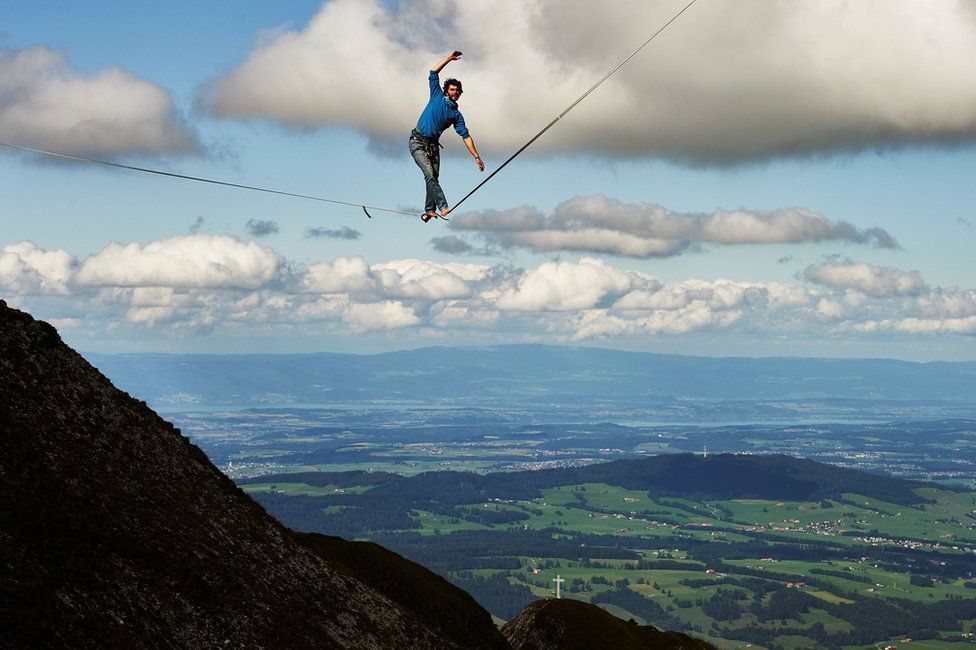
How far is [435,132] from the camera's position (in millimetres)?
34281

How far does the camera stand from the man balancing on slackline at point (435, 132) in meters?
32.9

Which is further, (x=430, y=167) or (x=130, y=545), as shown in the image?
(x=130, y=545)

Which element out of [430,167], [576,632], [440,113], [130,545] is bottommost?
[576,632]

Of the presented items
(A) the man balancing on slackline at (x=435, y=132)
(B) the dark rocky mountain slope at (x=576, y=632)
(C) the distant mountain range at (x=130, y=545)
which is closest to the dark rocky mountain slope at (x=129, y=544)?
(C) the distant mountain range at (x=130, y=545)

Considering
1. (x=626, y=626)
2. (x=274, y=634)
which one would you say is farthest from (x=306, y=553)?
(x=626, y=626)

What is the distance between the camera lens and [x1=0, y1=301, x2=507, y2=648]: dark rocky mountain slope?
33.7 meters

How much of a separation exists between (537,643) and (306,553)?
38.6 metres

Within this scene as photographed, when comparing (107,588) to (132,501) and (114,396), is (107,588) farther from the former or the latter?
(114,396)

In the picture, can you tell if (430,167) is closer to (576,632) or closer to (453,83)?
(453,83)

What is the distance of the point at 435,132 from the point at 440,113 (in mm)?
1056

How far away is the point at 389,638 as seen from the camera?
177 ft

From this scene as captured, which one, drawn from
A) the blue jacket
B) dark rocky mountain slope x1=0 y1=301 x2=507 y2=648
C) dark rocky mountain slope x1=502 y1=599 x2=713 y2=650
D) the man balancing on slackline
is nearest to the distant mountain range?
dark rocky mountain slope x1=0 y1=301 x2=507 y2=648

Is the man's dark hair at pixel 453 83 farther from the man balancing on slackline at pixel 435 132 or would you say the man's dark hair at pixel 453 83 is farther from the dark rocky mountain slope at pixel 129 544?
the dark rocky mountain slope at pixel 129 544

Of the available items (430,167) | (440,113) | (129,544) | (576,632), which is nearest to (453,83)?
(440,113)
